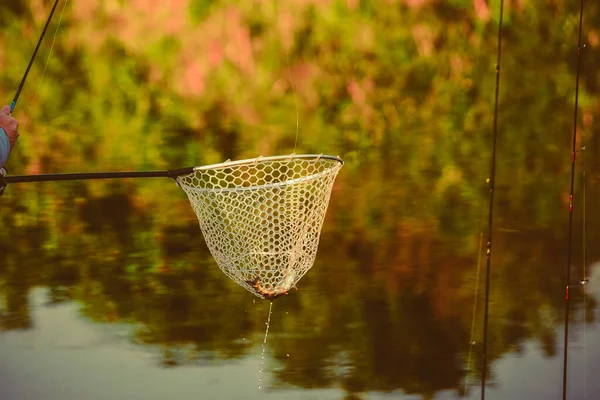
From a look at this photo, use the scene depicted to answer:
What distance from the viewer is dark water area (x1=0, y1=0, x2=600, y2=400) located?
12.2 ft

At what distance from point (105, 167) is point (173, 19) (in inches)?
30.9

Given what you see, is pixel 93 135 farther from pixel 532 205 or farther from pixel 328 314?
pixel 532 205

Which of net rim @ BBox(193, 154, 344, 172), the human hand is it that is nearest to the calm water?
net rim @ BBox(193, 154, 344, 172)

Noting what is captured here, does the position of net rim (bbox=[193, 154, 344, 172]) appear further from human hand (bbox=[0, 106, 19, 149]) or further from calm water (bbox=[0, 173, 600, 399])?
calm water (bbox=[0, 173, 600, 399])

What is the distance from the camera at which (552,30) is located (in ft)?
13.6

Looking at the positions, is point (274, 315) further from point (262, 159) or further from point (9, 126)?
point (9, 126)

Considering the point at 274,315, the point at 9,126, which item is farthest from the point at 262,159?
the point at 274,315

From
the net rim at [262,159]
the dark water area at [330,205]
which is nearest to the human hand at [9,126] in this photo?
the net rim at [262,159]

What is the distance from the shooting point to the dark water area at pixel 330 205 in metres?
3.73

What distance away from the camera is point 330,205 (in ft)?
13.2

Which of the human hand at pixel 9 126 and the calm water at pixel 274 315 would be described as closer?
the human hand at pixel 9 126

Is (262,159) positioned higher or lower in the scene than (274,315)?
higher

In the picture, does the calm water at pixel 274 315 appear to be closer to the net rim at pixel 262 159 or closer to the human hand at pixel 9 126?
the net rim at pixel 262 159

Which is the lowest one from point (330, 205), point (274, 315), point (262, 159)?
point (274, 315)
